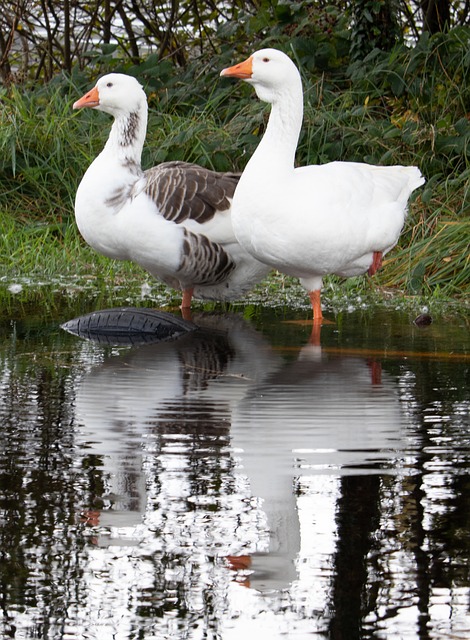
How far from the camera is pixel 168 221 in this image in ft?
21.6

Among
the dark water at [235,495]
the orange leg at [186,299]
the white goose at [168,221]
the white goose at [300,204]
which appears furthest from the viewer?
the orange leg at [186,299]

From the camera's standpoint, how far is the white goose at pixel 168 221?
21.5ft

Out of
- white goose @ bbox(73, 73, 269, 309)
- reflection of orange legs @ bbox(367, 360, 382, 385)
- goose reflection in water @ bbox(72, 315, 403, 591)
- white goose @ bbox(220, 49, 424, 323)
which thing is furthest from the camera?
white goose @ bbox(73, 73, 269, 309)

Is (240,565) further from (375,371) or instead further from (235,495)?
(375,371)

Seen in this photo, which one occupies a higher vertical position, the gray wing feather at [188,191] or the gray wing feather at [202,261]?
the gray wing feather at [188,191]

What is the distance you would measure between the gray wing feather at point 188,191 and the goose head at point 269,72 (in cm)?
67

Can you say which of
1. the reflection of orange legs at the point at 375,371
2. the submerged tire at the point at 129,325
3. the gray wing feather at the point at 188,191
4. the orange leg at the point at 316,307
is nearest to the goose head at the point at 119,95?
the gray wing feather at the point at 188,191

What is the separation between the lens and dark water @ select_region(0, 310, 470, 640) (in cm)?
256

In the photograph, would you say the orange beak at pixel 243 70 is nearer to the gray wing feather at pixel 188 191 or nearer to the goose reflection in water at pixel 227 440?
the gray wing feather at pixel 188 191

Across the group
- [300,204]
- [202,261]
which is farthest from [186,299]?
[300,204]

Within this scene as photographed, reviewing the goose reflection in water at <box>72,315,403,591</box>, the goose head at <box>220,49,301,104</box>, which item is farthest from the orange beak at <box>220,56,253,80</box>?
the goose reflection in water at <box>72,315,403,591</box>

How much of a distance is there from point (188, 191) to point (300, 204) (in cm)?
97

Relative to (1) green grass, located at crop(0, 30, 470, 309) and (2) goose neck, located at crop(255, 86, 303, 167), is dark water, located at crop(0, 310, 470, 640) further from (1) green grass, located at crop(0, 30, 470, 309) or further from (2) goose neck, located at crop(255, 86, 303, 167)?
(1) green grass, located at crop(0, 30, 470, 309)

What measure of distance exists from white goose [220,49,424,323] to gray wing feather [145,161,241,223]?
51 cm
